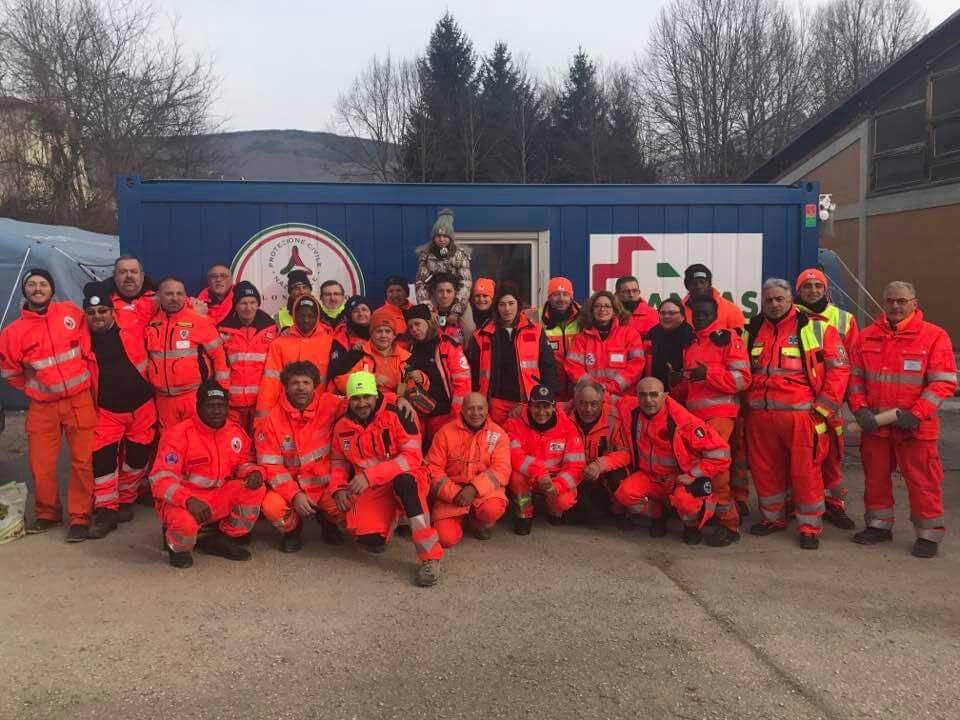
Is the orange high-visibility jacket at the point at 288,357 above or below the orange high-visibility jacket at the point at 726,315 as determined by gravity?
below

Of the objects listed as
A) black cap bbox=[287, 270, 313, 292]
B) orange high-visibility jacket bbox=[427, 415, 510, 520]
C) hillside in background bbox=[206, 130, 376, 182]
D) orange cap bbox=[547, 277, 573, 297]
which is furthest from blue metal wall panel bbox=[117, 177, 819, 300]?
hillside in background bbox=[206, 130, 376, 182]

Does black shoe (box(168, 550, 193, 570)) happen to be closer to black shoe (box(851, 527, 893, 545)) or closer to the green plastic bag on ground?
the green plastic bag on ground

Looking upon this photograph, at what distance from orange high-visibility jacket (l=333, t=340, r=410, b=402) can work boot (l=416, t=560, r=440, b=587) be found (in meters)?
1.33

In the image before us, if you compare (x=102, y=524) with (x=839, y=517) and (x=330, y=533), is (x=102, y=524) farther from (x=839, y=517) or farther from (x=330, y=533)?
(x=839, y=517)

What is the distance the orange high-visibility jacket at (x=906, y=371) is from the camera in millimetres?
4402

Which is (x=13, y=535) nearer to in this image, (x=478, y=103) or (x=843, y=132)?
(x=843, y=132)

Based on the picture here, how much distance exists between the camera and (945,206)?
1348 centimetres

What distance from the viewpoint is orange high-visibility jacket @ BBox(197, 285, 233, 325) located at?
5.51 meters

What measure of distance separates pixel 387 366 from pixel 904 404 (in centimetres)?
335

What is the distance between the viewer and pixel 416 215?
637 centimetres

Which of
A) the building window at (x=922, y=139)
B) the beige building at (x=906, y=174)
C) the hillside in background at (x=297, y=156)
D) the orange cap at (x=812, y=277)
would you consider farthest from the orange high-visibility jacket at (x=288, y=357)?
the hillside in background at (x=297, y=156)

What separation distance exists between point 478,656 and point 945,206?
1415 cm

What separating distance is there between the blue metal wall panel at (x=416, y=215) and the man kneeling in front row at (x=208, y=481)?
7.17ft

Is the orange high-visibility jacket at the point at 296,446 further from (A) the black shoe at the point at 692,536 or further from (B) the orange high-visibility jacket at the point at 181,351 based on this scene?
(A) the black shoe at the point at 692,536
